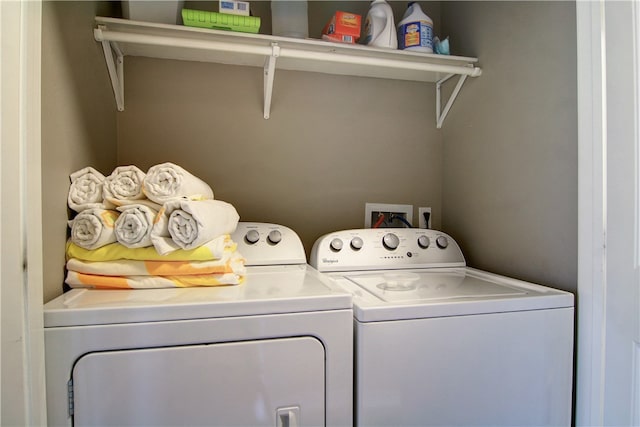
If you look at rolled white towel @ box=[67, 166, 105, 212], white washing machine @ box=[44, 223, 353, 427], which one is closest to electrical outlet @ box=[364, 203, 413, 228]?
white washing machine @ box=[44, 223, 353, 427]

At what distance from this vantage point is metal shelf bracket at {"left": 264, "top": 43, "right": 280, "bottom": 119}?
1.31 m

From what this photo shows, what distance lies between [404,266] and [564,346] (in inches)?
23.2

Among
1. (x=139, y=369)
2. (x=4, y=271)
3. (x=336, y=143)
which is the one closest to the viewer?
(x=4, y=271)

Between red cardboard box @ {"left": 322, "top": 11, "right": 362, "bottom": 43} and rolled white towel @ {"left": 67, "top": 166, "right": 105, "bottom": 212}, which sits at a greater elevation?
red cardboard box @ {"left": 322, "top": 11, "right": 362, "bottom": 43}

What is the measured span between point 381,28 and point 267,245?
3.44 feet

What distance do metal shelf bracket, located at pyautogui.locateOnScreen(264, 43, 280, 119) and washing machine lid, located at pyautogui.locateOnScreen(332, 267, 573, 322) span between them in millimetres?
849

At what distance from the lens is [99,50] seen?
124 centimetres

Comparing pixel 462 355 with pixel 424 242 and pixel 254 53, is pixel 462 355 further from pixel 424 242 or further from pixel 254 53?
pixel 254 53

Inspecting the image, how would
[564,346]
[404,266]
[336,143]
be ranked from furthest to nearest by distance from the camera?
1. [336,143]
2. [404,266]
3. [564,346]

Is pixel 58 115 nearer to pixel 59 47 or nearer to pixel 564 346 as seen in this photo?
pixel 59 47

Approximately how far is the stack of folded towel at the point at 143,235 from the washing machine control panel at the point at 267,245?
36cm

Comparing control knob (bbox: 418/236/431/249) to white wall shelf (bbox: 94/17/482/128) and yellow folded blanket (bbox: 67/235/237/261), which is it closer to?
white wall shelf (bbox: 94/17/482/128)

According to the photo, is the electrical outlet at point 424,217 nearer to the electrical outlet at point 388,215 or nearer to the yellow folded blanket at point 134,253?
the electrical outlet at point 388,215

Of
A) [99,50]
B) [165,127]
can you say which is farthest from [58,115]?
[165,127]
